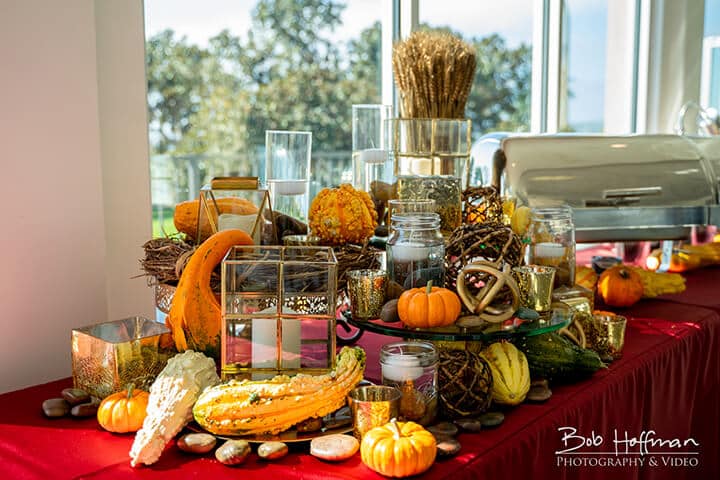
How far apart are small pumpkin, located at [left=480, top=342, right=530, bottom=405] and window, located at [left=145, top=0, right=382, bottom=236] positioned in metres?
1.32

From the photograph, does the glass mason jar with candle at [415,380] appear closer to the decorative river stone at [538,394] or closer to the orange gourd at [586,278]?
the decorative river stone at [538,394]

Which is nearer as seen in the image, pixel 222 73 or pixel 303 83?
pixel 222 73

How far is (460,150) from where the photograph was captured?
1.80 metres

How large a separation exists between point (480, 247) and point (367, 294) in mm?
248

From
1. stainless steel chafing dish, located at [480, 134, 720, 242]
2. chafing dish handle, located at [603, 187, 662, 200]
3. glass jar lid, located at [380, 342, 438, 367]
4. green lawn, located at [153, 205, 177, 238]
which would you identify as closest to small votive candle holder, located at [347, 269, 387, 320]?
→ glass jar lid, located at [380, 342, 438, 367]

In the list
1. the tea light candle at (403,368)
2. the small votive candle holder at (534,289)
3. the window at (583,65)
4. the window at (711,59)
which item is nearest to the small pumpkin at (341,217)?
the small votive candle holder at (534,289)

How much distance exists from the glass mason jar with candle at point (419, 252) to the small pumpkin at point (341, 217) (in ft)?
0.68

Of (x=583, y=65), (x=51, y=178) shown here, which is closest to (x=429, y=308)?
(x=51, y=178)

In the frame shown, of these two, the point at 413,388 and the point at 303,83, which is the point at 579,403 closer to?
the point at 413,388

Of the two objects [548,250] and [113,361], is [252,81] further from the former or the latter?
[113,361]

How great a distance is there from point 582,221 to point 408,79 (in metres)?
0.63

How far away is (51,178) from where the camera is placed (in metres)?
1.32

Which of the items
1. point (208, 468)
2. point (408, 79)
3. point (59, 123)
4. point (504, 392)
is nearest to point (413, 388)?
point (504, 392)

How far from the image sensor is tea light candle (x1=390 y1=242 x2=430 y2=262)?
127 centimetres
